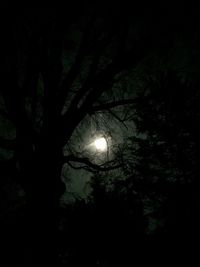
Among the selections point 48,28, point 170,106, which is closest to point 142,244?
point 48,28

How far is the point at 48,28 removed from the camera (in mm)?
6410

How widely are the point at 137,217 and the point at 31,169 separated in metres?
3.70

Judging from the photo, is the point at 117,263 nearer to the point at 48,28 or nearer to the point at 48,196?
the point at 48,196

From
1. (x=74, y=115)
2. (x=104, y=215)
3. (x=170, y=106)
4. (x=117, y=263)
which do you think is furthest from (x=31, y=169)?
(x=170, y=106)

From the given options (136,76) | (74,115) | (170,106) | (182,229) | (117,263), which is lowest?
(117,263)

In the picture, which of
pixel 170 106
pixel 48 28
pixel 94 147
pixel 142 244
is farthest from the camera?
A: pixel 170 106

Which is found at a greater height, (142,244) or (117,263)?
(142,244)

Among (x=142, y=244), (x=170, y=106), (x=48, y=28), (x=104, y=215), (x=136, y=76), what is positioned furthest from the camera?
(x=170, y=106)

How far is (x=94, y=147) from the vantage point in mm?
10844

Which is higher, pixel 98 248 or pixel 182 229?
pixel 182 229

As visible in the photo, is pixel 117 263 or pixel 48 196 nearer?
pixel 48 196

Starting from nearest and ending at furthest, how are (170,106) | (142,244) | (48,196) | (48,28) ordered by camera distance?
(48,196)
(48,28)
(142,244)
(170,106)

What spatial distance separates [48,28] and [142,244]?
5.96 m

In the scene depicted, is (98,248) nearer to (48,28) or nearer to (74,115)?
(74,115)
